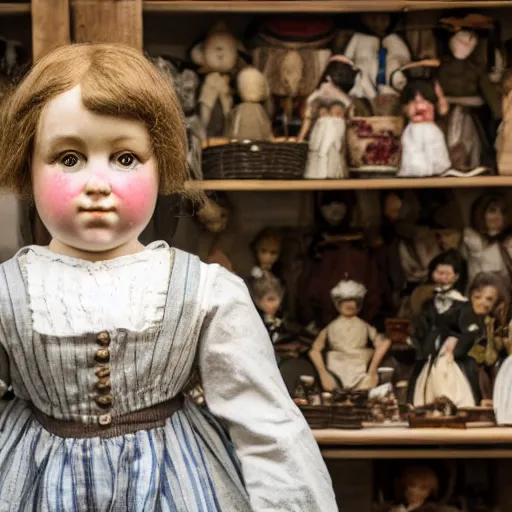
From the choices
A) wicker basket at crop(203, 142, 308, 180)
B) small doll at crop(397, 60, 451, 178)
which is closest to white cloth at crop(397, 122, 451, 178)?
small doll at crop(397, 60, 451, 178)

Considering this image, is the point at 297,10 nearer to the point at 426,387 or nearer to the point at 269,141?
the point at 269,141

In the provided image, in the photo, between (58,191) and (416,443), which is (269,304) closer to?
(416,443)

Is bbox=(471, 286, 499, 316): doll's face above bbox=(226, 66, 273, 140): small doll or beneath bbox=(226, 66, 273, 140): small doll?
beneath

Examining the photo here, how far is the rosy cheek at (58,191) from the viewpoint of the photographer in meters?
1.19

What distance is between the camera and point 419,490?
6.27 ft

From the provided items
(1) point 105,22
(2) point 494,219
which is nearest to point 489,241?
(2) point 494,219

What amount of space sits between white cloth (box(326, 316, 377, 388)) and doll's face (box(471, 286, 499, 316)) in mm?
201

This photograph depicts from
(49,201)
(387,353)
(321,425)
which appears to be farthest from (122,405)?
(387,353)

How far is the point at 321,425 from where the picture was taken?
5.81 feet

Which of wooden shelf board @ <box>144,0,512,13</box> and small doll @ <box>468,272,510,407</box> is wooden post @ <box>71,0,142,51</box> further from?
small doll @ <box>468,272,510,407</box>

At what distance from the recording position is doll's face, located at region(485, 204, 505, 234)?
1873 mm

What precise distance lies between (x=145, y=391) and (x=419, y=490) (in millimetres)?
886

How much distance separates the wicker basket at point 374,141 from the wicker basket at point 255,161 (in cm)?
14

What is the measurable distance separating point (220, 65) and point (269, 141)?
20 centimetres
